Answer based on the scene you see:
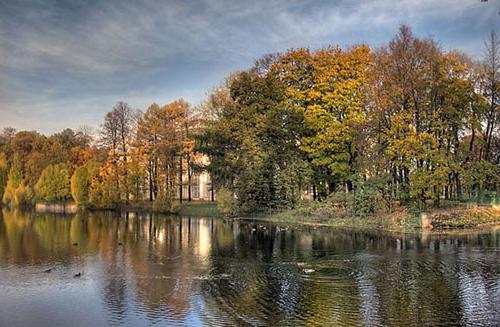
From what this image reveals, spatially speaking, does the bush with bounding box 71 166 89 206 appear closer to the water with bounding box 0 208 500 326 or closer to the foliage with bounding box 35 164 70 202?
the foliage with bounding box 35 164 70 202

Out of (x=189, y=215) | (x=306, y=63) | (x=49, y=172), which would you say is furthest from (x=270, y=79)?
(x=49, y=172)

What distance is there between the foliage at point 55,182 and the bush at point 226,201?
30426 millimetres

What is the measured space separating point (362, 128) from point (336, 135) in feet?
7.53

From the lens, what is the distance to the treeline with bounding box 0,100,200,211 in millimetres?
55281

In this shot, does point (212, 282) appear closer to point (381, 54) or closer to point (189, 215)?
point (381, 54)

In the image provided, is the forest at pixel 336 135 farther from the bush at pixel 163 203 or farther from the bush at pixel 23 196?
the bush at pixel 23 196

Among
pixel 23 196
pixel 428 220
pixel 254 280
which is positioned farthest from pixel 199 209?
pixel 23 196

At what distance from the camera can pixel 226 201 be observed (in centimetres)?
4484

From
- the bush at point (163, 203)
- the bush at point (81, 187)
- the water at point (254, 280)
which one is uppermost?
the bush at point (81, 187)

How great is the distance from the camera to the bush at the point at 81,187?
2388 inches

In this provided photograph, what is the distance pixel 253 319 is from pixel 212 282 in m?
4.77

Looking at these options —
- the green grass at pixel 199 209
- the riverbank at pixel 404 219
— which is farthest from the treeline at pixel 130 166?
the riverbank at pixel 404 219

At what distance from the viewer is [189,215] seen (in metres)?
49.9

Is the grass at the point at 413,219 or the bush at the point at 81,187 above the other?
the bush at the point at 81,187
